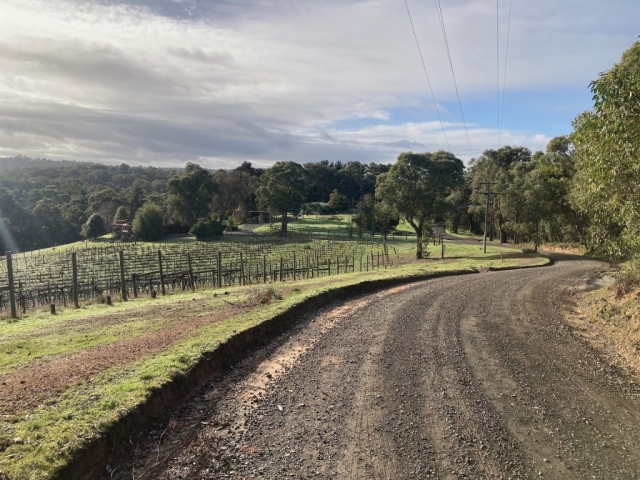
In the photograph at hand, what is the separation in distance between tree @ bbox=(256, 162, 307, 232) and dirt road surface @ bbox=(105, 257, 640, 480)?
67.9 m

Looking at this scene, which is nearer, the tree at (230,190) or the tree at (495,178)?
the tree at (495,178)

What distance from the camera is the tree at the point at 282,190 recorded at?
78312 millimetres

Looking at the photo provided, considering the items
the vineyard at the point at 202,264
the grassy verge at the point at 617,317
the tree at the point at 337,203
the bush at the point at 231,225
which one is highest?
the tree at the point at 337,203

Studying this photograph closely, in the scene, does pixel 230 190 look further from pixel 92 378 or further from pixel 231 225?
pixel 92 378

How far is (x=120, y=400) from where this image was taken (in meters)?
5.62

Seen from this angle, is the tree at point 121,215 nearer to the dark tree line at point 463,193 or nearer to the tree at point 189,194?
the dark tree line at point 463,193

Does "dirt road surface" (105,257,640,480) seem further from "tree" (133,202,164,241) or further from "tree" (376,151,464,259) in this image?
"tree" (133,202,164,241)

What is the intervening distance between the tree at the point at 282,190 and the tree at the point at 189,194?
13077 millimetres

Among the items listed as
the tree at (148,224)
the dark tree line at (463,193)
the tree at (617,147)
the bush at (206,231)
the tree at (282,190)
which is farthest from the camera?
the tree at (282,190)

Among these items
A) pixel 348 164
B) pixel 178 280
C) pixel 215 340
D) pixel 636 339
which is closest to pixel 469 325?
pixel 636 339

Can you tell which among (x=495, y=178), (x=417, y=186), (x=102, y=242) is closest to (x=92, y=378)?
(x=417, y=186)

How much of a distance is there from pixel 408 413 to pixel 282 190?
73.7m

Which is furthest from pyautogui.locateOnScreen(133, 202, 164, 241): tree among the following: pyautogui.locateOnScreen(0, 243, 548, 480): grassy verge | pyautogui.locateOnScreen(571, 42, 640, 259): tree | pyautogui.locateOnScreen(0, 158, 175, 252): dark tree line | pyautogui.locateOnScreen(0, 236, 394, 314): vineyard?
pyautogui.locateOnScreen(571, 42, 640, 259): tree

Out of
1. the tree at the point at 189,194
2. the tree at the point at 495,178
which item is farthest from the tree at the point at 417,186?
the tree at the point at 189,194
